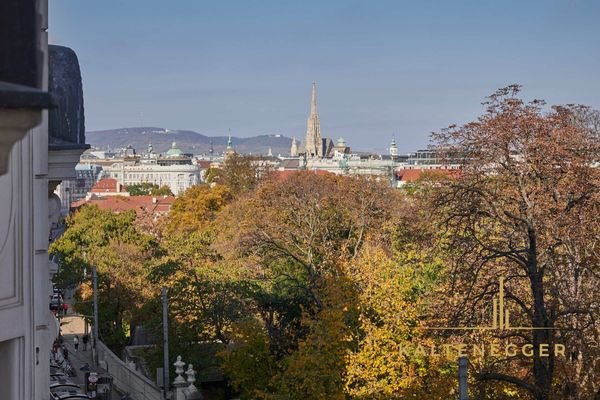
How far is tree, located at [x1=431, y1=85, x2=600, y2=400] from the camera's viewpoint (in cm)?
1844

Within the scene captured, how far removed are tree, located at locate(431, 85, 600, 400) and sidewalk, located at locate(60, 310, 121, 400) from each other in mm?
17156

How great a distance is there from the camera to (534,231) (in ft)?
61.0

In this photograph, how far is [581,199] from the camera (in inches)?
753

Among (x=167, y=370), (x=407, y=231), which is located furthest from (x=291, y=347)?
(x=407, y=231)

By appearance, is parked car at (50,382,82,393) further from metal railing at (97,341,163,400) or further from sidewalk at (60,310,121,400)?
sidewalk at (60,310,121,400)

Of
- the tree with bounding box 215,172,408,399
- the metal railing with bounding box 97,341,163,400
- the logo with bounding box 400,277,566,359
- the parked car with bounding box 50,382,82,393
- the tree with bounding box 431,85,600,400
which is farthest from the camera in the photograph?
the metal railing with bounding box 97,341,163,400

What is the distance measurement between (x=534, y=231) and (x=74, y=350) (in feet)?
102

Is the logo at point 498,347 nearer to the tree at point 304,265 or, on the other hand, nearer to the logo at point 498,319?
the logo at point 498,319

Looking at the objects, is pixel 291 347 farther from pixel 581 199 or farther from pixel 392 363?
pixel 581 199

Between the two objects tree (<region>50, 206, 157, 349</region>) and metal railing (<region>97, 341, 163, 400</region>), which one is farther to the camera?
tree (<region>50, 206, 157, 349</region>)

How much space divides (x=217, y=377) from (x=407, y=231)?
1496 cm

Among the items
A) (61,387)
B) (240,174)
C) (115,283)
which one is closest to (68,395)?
(61,387)

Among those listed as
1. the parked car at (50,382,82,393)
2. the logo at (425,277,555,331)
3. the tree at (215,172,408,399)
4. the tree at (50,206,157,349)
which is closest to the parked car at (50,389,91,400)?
the parked car at (50,382,82,393)

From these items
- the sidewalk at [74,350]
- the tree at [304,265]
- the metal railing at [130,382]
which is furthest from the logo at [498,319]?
the sidewalk at [74,350]
